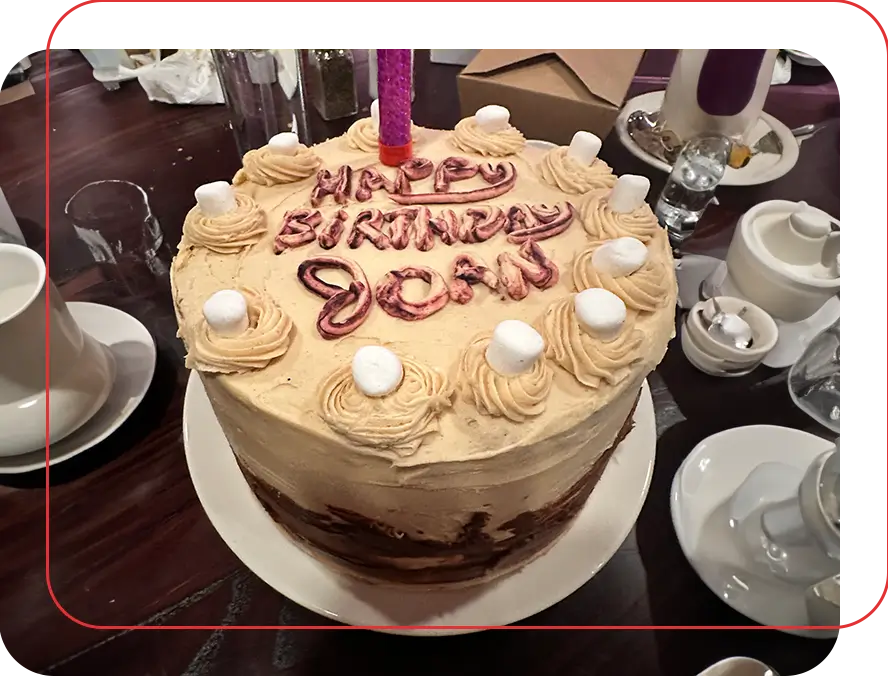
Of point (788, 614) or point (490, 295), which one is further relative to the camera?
point (788, 614)

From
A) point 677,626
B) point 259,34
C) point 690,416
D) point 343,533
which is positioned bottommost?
point 677,626

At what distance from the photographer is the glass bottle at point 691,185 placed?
7.11ft

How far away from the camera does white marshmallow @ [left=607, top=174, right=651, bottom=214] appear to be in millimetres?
1447

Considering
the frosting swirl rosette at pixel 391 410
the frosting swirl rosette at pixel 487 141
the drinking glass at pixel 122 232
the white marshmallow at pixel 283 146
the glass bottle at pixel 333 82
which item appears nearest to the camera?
the frosting swirl rosette at pixel 391 410

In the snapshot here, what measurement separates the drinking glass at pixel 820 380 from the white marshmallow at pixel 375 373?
55.2 inches

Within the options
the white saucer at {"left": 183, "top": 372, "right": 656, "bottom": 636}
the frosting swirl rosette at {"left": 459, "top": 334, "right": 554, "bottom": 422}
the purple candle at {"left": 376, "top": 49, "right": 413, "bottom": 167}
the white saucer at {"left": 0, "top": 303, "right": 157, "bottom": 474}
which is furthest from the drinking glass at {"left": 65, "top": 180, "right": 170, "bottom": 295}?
the frosting swirl rosette at {"left": 459, "top": 334, "right": 554, "bottom": 422}

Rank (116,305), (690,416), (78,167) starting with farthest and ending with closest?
(78,167), (116,305), (690,416)

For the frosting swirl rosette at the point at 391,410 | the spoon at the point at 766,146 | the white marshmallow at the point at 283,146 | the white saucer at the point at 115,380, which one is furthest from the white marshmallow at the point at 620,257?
the spoon at the point at 766,146

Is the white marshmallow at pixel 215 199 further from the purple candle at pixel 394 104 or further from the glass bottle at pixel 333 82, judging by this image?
the glass bottle at pixel 333 82

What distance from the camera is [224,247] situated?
140cm

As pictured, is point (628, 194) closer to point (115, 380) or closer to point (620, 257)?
point (620, 257)

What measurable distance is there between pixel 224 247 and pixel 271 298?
7.3 inches

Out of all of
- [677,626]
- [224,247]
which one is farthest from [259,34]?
[677,626]

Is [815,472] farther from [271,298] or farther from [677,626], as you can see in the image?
[271,298]
